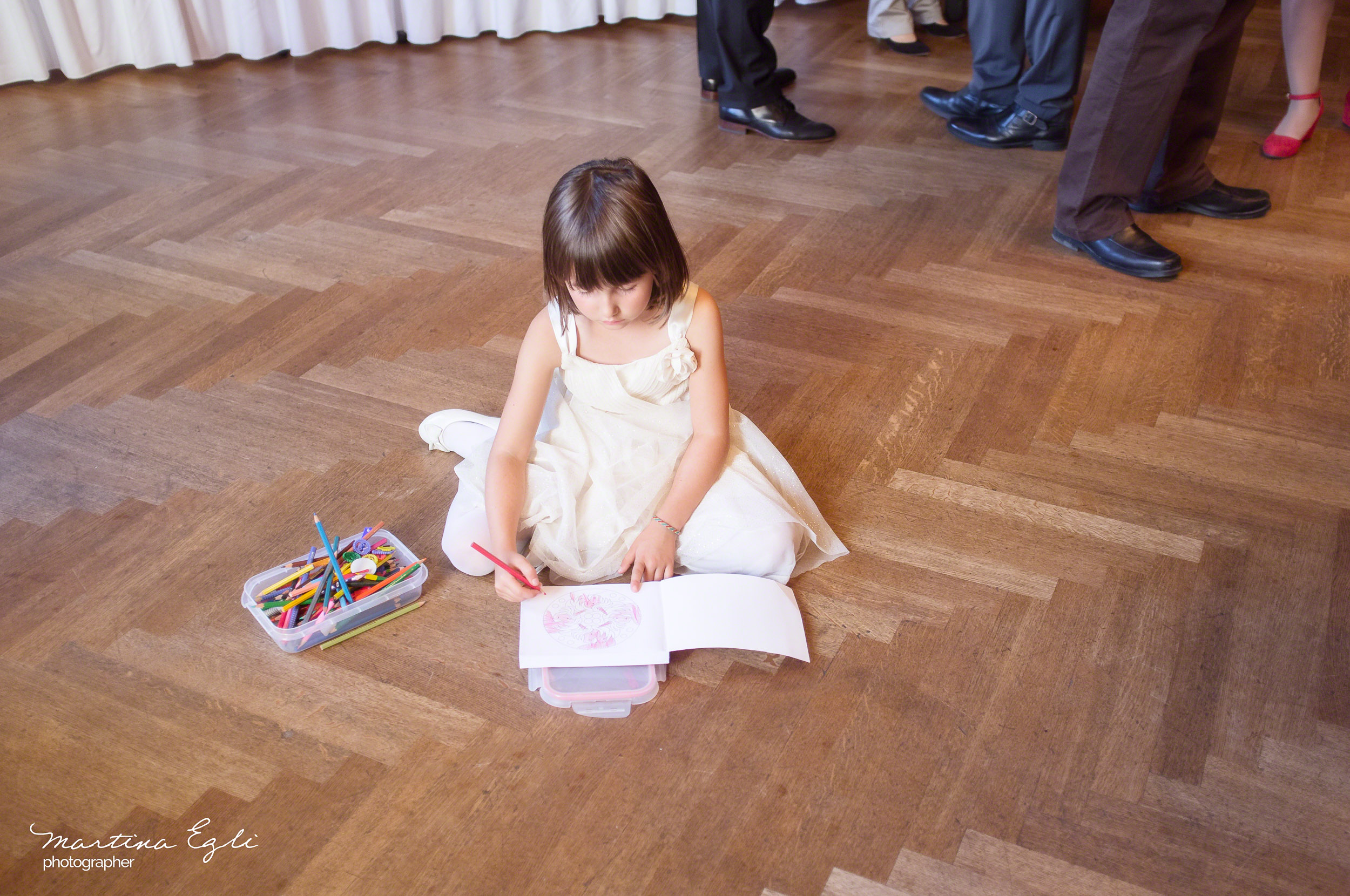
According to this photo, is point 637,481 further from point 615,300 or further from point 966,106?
point 966,106

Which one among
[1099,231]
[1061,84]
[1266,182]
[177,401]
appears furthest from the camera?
[1061,84]

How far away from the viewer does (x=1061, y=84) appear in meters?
2.42

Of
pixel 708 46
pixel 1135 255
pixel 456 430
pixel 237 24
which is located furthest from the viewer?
pixel 237 24

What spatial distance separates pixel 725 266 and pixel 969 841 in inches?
49.3

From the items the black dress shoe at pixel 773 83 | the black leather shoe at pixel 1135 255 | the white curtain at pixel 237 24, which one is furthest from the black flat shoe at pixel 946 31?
the black leather shoe at pixel 1135 255

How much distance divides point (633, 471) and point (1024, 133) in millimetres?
1631

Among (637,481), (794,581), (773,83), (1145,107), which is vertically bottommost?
(794,581)

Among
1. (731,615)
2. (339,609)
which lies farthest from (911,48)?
(339,609)

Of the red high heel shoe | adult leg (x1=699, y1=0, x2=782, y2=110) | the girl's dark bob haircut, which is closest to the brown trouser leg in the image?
the red high heel shoe

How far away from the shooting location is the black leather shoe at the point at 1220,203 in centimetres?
211

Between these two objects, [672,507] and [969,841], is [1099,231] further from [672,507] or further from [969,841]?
[969,841]

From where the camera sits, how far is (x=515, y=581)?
3.81ft

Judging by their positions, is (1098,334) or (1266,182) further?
(1266,182)

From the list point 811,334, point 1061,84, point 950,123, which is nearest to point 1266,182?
point 1061,84
